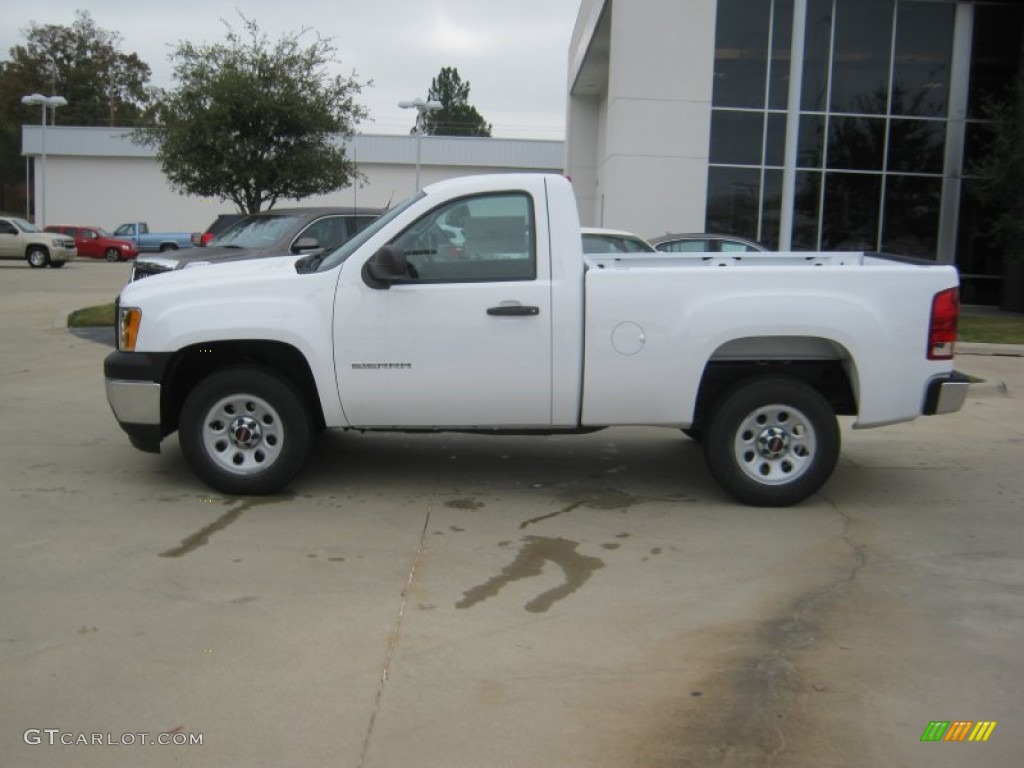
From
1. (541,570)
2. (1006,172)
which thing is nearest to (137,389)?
(541,570)

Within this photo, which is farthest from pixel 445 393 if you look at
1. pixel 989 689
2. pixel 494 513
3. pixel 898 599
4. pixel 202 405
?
pixel 989 689

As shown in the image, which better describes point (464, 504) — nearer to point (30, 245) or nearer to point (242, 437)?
point (242, 437)

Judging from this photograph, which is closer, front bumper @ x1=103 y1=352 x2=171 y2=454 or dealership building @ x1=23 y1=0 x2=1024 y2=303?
front bumper @ x1=103 y1=352 x2=171 y2=454

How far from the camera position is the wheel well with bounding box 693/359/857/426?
21.9ft

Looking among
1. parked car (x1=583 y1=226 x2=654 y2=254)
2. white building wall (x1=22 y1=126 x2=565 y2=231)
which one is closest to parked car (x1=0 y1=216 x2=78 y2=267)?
white building wall (x1=22 y1=126 x2=565 y2=231)

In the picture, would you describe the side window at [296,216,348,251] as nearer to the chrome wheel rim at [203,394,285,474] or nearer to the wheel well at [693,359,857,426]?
the chrome wheel rim at [203,394,285,474]

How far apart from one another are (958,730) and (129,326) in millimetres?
5214

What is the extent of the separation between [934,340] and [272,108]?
13.5 meters

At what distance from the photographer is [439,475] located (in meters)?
7.31

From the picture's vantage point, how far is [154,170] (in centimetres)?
5572

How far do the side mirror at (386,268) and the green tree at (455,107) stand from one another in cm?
9383

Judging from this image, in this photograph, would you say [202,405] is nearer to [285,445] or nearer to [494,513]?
[285,445]

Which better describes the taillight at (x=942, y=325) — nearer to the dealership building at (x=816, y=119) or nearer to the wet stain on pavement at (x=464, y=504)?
the wet stain on pavement at (x=464, y=504)

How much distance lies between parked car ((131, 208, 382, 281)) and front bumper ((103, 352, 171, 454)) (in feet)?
19.0
